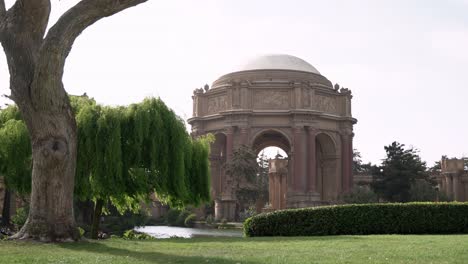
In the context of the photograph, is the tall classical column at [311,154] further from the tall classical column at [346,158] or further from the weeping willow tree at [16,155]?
the weeping willow tree at [16,155]

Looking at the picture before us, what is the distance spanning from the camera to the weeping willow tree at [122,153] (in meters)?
16.2

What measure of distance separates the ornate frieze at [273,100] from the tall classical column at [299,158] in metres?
2.58

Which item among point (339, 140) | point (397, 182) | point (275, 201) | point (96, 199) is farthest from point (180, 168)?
point (339, 140)

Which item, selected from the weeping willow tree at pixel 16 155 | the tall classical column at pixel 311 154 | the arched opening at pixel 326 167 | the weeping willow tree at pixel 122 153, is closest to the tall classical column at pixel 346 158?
the arched opening at pixel 326 167

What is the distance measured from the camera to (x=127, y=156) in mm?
16812

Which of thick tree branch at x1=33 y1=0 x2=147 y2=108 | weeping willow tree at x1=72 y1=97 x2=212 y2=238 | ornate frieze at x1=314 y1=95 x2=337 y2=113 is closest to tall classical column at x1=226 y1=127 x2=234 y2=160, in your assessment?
ornate frieze at x1=314 y1=95 x2=337 y2=113

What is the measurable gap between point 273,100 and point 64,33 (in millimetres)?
44240

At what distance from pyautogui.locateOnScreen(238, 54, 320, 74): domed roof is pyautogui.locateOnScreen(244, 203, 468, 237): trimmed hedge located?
3851 cm

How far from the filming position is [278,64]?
186 feet

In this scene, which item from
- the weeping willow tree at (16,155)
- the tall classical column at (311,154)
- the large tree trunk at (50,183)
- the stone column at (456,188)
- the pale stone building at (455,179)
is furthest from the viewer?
the tall classical column at (311,154)

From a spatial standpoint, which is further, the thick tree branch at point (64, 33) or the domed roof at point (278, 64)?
the domed roof at point (278, 64)

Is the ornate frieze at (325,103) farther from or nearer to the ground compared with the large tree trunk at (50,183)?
farther from the ground

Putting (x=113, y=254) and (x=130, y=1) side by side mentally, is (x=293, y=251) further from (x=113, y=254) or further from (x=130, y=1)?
(x=130, y=1)

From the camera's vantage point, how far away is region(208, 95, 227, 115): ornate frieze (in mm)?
56122
